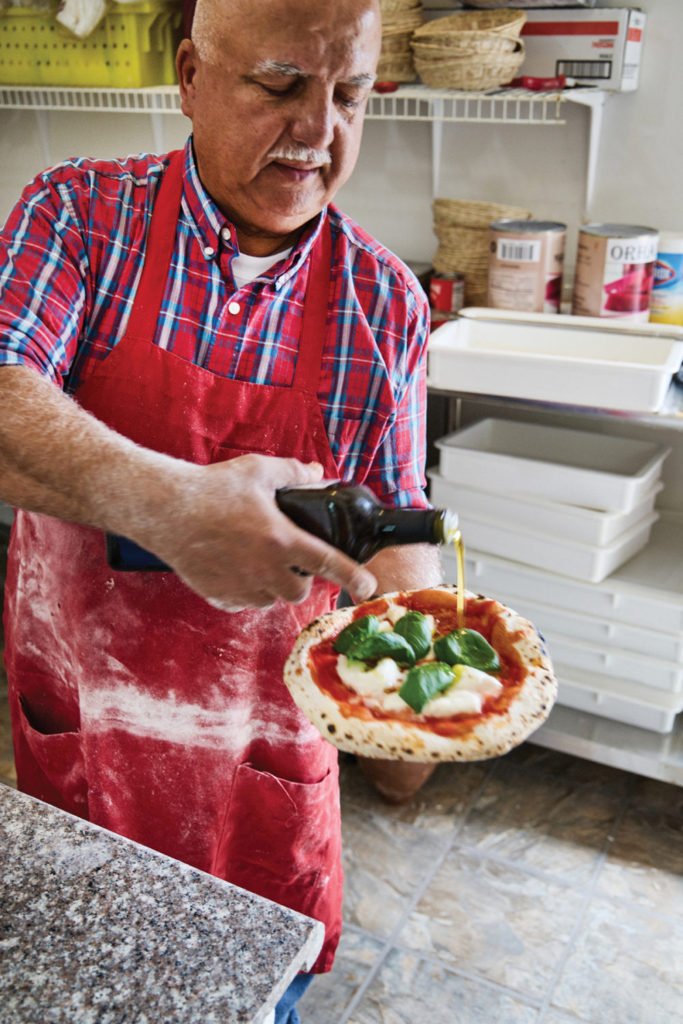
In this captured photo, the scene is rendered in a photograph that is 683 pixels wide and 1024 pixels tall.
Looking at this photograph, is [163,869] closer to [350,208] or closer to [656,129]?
[656,129]

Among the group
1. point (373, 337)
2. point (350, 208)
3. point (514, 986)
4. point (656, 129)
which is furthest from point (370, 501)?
point (350, 208)

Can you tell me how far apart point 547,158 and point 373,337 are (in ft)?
5.01

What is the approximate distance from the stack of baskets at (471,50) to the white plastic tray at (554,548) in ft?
Result: 3.66

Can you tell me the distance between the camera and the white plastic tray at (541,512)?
2348mm

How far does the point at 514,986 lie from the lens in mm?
2051

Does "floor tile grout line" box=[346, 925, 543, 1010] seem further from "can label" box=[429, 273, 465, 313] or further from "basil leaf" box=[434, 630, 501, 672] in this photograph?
"can label" box=[429, 273, 465, 313]

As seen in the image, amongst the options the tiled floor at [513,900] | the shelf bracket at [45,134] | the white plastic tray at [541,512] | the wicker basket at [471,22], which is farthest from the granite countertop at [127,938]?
the shelf bracket at [45,134]

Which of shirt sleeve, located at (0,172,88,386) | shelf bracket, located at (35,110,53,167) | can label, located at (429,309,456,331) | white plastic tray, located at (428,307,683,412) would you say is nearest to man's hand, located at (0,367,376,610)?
shirt sleeve, located at (0,172,88,386)

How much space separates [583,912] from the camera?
2.25 metres

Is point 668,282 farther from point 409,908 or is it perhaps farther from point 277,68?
point 409,908

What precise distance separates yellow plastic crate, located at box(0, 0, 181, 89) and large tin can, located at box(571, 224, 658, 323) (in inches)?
58.1

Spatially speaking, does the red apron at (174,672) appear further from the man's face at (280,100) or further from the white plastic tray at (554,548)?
the white plastic tray at (554,548)

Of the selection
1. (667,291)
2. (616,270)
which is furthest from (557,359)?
(667,291)

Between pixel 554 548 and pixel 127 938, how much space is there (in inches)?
66.3
